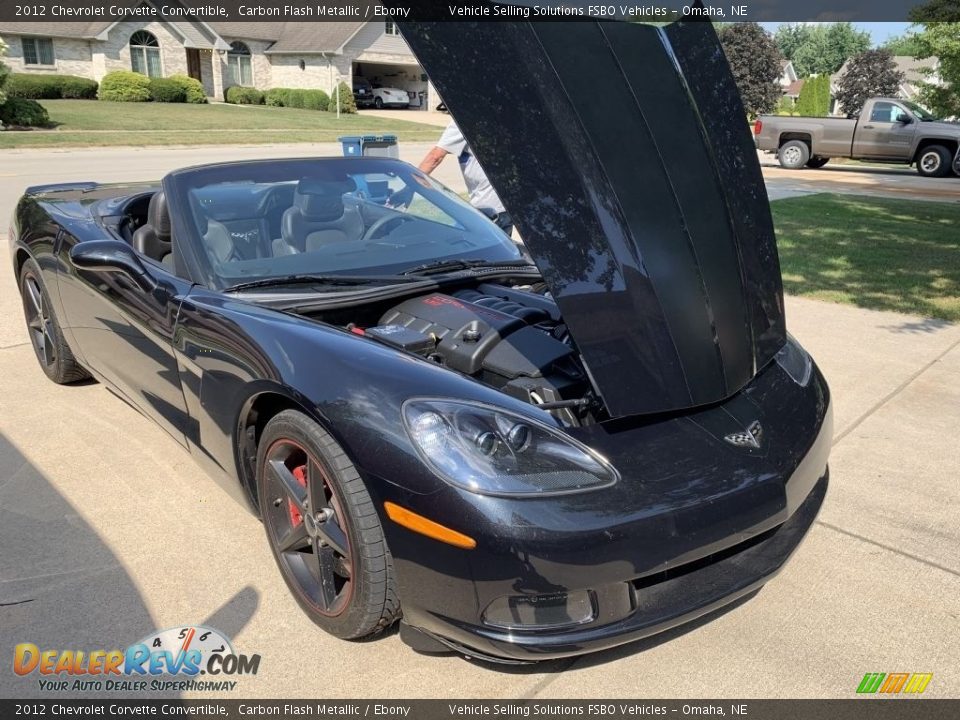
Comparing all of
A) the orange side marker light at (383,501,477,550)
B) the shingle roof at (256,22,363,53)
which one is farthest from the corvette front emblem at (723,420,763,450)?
the shingle roof at (256,22,363,53)

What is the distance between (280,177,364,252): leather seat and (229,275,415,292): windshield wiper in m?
0.27

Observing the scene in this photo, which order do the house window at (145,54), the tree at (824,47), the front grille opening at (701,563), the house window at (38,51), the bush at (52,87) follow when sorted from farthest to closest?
the tree at (824,47) → the house window at (145,54) → the house window at (38,51) → the bush at (52,87) → the front grille opening at (701,563)

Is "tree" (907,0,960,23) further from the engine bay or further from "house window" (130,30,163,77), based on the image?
"house window" (130,30,163,77)

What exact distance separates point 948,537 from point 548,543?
6.59 ft

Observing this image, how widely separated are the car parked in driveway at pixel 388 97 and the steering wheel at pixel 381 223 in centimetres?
4611

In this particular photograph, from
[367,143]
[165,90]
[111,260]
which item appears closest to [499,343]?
[111,260]

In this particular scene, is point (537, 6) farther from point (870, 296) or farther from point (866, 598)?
point (870, 296)

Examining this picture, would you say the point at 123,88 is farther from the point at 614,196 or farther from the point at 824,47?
the point at 824,47

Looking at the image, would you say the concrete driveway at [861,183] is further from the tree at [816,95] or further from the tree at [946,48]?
the tree at [816,95]

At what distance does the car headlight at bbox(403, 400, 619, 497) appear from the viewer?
6.84ft

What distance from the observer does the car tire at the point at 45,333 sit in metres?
4.42

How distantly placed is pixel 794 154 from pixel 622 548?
20600mm

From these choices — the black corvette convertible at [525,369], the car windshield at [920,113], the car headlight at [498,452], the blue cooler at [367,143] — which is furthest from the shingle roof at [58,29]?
the car headlight at [498,452]

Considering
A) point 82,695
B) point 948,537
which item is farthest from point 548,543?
point 948,537
